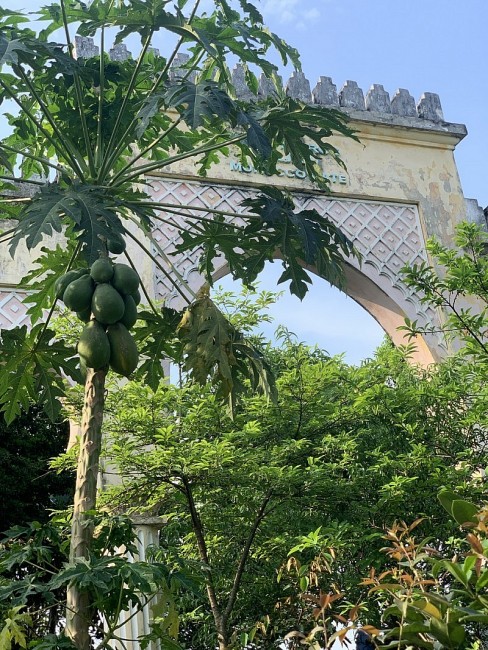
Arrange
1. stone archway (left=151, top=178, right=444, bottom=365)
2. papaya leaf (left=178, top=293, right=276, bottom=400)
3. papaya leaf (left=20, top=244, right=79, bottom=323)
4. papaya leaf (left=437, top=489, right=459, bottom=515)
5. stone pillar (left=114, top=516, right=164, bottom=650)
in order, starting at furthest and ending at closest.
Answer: stone archway (left=151, top=178, right=444, bottom=365), stone pillar (left=114, top=516, right=164, bottom=650), papaya leaf (left=20, top=244, right=79, bottom=323), papaya leaf (left=178, top=293, right=276, bottom=400), papaya leaf (left=437, top=489, right=459, bottom=515)

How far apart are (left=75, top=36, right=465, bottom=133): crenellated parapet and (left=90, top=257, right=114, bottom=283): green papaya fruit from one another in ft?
21.2

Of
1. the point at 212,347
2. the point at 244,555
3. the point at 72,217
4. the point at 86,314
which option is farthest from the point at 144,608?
the point at 72,217

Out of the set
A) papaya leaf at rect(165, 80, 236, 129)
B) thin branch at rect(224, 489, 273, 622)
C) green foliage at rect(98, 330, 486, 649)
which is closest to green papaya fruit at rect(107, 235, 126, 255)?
papaya leaf at rect(165, 80, 236, 129)

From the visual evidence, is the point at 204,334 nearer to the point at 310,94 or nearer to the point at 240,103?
the point at 240,103

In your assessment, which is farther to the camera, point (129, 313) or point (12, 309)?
point (12, 309)

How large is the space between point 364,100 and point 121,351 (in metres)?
7.66

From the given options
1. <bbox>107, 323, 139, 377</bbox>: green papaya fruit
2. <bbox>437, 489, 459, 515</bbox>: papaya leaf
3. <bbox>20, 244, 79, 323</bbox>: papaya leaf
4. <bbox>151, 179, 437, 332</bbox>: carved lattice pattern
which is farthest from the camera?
<bbox>151, 179, 437, 332</bbox>: carved lattice pattern

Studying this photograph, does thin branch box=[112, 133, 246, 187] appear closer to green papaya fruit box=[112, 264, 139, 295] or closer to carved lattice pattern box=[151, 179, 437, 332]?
green papaya fruit box=[112, 264, 139, 295]

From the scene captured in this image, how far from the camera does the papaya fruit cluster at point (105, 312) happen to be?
298cm

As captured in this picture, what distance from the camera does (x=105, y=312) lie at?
3002 mm

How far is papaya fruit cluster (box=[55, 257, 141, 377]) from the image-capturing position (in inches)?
117

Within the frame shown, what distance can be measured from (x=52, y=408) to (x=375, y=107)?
7048 millimetres

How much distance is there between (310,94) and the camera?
9750 mm

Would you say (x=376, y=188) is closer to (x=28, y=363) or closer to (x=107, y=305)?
(x=28, y=363)
